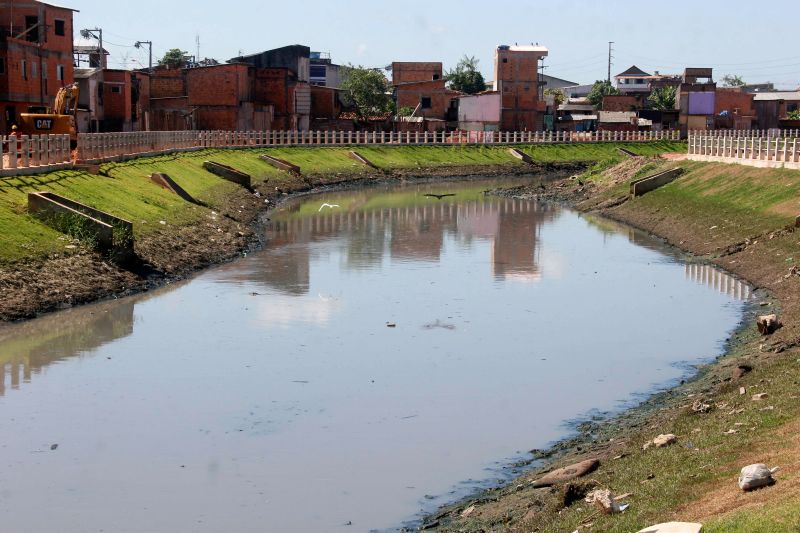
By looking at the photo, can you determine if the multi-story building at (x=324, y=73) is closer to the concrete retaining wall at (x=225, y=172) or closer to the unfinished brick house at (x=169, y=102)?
the unfinished brick house at (x=169, y=102)

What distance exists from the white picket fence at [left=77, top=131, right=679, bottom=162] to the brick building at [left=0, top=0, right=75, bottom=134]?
376 inches

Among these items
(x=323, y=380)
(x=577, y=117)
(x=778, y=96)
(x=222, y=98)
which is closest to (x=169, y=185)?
(x=323, y=380)

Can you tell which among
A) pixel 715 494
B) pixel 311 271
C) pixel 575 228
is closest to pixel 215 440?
pixel 715 494

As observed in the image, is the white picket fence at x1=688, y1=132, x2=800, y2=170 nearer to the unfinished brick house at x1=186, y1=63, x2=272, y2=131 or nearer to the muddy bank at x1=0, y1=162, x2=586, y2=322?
the muddy bank at x1=0, y1=162, x2=586, y2=322

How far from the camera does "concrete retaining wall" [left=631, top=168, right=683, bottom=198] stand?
64062 mm

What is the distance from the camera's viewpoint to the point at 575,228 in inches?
2308

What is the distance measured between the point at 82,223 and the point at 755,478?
2745 centimetres

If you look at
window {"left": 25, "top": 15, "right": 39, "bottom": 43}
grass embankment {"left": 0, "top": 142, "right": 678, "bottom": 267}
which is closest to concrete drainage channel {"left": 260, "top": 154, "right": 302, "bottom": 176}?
grass embankment {"left": 0, "top": 142, "right": 678, "bottom": 267}

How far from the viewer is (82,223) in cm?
3669

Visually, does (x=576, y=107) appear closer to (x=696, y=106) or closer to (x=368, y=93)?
(x=696, y=106)

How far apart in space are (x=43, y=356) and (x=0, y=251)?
6.40 meters

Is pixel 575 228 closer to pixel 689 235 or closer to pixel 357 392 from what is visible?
pixel 689 235

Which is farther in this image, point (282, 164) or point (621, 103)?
point (621, 103)

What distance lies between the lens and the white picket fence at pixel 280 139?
2238 inches
